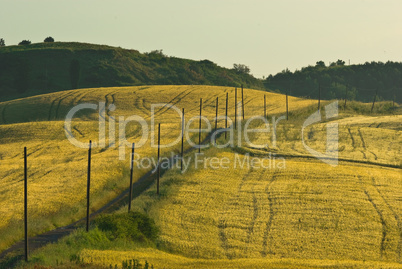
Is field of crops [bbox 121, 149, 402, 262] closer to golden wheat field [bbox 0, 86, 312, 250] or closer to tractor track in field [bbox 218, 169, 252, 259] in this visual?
tractor track in field [bbox 218, 169, 252, 259]

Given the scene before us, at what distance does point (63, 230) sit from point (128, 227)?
18.4 feet

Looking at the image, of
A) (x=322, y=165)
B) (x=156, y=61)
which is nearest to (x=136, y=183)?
(x=322, y=165)

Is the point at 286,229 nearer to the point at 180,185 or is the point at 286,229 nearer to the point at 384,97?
the point at 180,185

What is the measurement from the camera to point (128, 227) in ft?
121

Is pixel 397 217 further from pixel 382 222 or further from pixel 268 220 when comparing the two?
pixel 268 220

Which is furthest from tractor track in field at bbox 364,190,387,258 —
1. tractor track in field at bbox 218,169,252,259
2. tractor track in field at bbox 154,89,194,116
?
tractor track in field at bbox 154,89,194,116

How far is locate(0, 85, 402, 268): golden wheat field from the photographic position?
116ft

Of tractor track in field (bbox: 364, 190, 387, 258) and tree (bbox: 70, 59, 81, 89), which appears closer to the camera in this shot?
tractor track in field (bbox: 364, 190, 387, 258)

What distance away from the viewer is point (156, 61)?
16775cm

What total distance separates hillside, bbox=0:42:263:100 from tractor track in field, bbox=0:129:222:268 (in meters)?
83.9

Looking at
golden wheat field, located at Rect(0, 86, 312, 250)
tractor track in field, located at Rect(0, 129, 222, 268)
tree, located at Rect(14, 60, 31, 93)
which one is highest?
tree, located at Rect(14, 60, 31, 93)

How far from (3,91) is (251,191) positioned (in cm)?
9852

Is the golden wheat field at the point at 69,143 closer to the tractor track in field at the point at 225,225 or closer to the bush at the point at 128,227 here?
the bush at the point at 128,227

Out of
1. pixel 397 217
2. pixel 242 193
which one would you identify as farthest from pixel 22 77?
pixel 397 217
